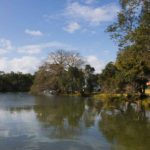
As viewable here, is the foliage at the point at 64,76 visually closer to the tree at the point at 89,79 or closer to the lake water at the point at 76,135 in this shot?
the tree at the point at 89,79

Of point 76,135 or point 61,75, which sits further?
point 61,75

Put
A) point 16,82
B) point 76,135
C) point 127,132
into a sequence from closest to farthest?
point 76,135, point 127,132, point 16,82

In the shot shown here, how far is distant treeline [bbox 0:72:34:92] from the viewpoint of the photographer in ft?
368

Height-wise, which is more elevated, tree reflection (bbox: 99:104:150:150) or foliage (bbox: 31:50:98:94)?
foliage (bbox: 31:50:98:94)

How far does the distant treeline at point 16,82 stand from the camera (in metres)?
112

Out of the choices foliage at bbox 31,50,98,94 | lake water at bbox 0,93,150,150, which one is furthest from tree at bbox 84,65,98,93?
lake water at bbox 0,93,150,150

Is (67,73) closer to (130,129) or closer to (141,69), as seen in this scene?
(141,69)

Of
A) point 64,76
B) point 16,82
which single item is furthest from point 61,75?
point 16,82

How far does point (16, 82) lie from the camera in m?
112

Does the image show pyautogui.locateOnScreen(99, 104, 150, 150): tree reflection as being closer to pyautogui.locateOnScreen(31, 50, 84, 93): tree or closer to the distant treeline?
pyautogui.locateOnScreen(31, 50, 84, 93): tree

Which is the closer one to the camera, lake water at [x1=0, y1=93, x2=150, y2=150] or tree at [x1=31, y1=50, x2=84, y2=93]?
lake water at [x1=0, y1=93, x2=150, y2=150]

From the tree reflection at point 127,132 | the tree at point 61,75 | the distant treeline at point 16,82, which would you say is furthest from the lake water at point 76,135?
the distant treeline at point 16,82

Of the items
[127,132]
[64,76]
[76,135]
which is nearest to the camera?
[76,135]

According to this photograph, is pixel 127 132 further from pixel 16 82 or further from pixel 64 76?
pixel 16 82
